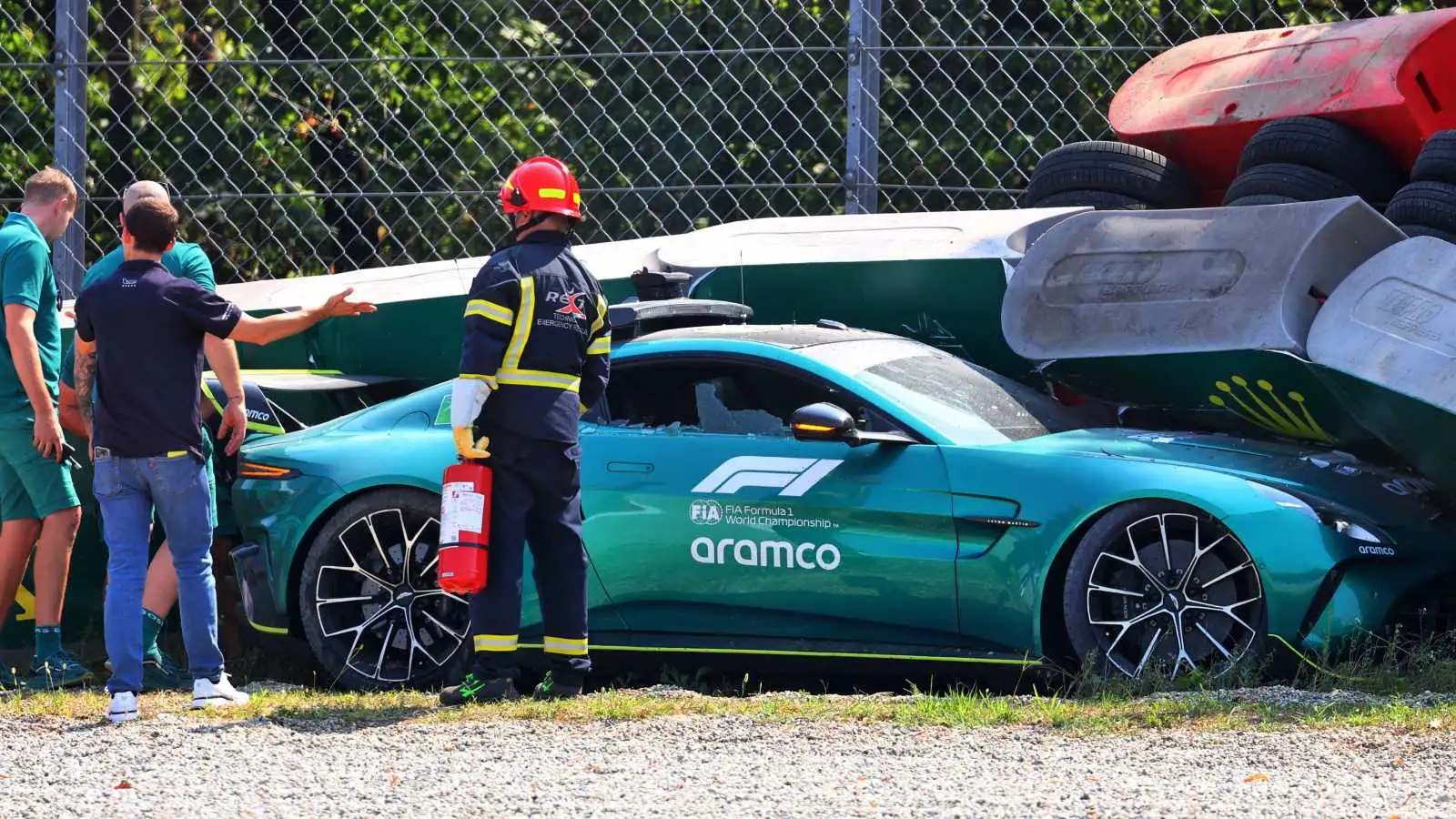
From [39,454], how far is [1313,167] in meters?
5.57

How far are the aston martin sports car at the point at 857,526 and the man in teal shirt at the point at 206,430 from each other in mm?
323

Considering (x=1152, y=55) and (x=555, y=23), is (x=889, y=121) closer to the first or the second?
(x=1152, y=55)

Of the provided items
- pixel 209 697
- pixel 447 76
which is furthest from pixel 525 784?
pixel 447 76

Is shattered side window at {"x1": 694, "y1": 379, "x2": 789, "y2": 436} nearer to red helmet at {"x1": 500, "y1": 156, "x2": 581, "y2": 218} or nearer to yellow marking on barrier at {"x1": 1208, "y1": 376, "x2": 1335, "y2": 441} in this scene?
red helmet at {"x1": 500, "y1": 156, "x2": 581, "y2": 218}

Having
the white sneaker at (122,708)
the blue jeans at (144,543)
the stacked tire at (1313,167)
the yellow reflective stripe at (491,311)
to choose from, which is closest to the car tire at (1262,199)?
the stacked tire at (1313,167)

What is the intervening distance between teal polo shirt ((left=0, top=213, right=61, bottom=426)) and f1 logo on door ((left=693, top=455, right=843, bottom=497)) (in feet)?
8.64

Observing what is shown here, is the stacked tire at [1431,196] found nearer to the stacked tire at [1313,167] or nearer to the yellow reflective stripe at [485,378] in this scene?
the stacked tire at [1313,167]

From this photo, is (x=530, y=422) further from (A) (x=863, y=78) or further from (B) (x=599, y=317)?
(A) (x=863, y=78)

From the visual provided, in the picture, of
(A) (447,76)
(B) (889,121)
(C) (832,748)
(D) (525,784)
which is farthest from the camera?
(A) (447,76)

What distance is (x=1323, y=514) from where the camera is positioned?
705 centimetres

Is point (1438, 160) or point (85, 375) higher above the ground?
point (1438, 160)

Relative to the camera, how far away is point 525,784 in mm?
5680

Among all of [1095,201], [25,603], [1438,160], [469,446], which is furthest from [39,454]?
[1438,160]

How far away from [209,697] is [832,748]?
7.72ft
